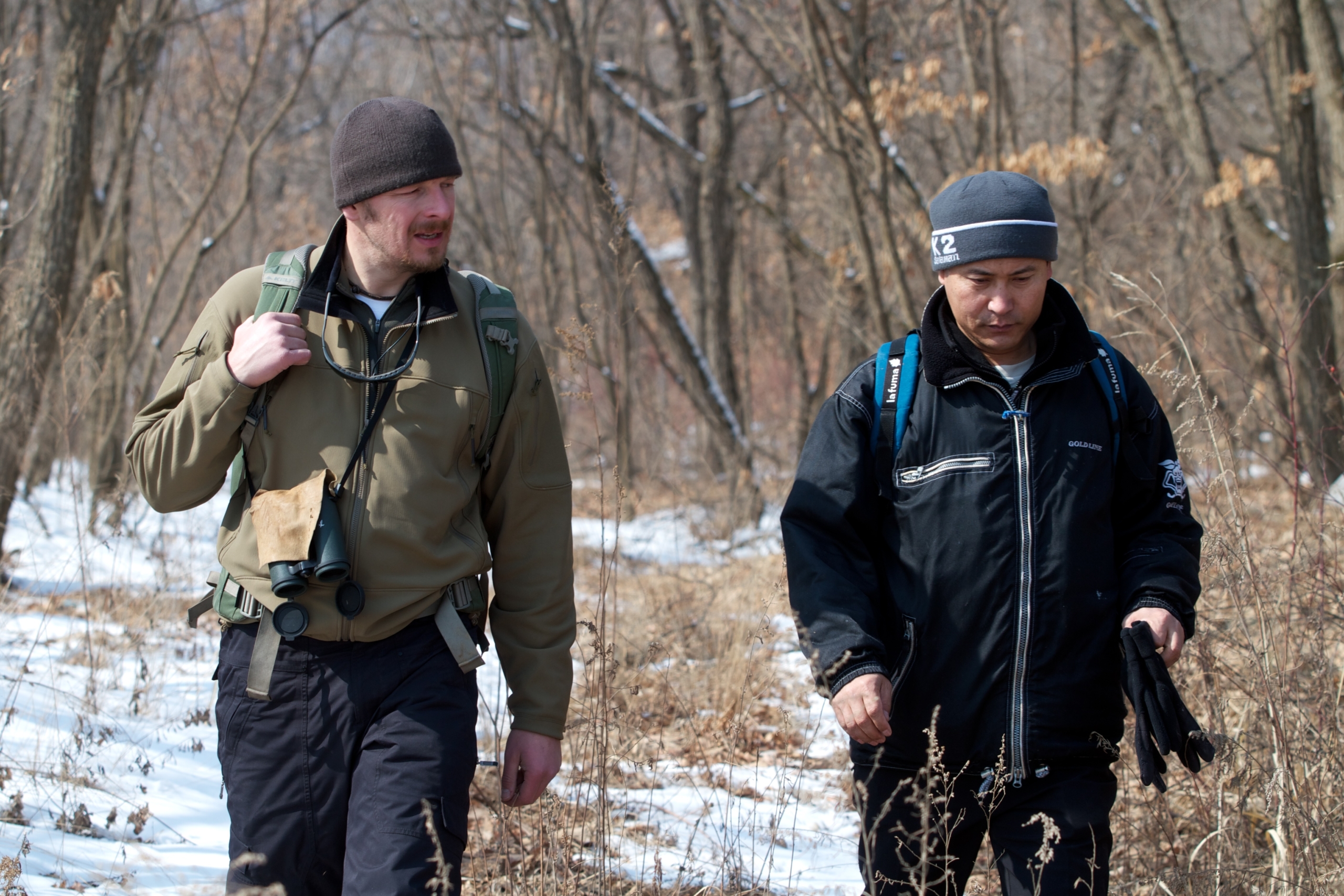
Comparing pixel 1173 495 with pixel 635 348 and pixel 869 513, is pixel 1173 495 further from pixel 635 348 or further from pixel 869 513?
pixel 635 348

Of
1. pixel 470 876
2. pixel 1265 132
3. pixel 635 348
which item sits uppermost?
pixel 1265 132

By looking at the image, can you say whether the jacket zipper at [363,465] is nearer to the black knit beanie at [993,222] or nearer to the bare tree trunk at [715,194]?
the black knit beanie at [993,222]

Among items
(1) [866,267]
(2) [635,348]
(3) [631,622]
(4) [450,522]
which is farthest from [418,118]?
(2) [635,348]

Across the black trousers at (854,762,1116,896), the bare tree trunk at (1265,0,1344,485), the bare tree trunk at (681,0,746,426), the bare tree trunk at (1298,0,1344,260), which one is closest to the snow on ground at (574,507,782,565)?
the bare tree trunk at (681,0,746,426)

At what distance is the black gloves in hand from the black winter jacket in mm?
88

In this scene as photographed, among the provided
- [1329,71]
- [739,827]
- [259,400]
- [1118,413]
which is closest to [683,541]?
[1329,71]

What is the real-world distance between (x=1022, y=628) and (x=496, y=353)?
1.20 m

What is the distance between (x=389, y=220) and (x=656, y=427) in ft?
35.3

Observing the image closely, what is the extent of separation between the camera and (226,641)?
7.20 ft

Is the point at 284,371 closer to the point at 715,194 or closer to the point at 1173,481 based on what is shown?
the point at 1173,481

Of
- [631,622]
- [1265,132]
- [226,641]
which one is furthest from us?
[1265,132]

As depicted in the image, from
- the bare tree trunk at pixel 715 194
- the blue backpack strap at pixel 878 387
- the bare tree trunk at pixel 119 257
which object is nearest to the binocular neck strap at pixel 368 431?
the blue backpack strap at pixel 878 387

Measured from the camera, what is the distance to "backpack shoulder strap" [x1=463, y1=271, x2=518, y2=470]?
2.28 meters

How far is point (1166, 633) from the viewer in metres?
2.19
